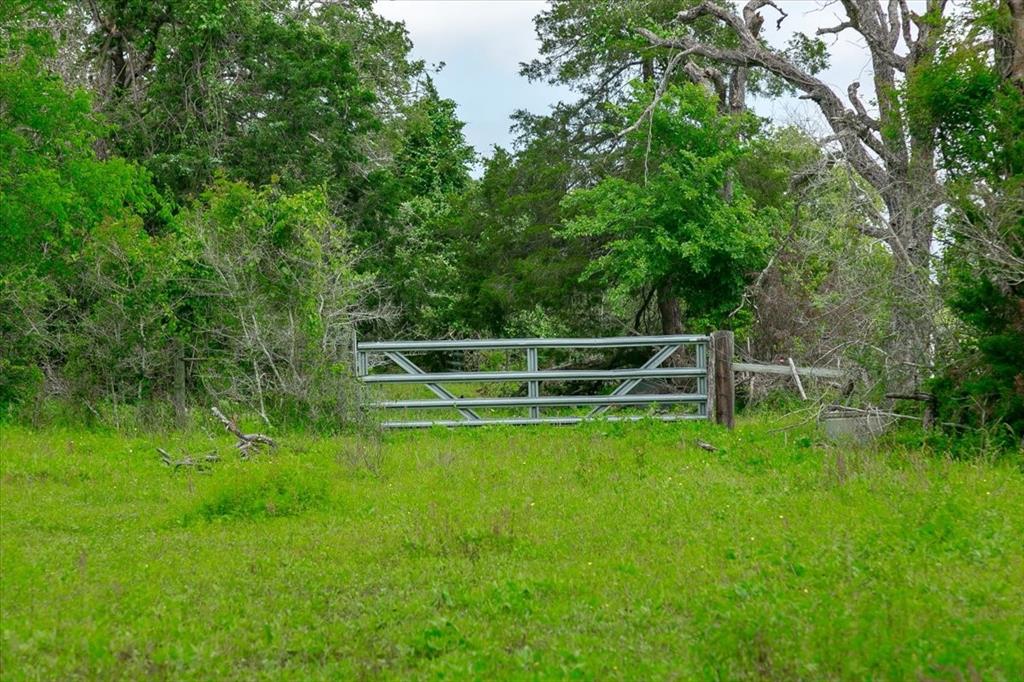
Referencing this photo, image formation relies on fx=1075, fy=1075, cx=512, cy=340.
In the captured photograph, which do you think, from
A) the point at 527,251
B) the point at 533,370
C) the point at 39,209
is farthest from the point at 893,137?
the point at 527,251

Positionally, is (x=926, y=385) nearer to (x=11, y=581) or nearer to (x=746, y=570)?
(x=746, y=570)

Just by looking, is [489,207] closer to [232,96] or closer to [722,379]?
[232,96]

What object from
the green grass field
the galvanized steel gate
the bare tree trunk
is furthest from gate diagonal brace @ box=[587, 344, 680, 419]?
the bare tree trunk

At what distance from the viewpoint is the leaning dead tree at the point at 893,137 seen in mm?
12727

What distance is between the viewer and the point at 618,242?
21906mm

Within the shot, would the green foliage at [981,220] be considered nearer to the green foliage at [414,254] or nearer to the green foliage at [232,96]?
the green foliage at [232,96]

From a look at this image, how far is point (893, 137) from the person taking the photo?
1442 cm

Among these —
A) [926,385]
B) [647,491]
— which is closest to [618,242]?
[926,385]

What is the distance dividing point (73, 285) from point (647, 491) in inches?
396

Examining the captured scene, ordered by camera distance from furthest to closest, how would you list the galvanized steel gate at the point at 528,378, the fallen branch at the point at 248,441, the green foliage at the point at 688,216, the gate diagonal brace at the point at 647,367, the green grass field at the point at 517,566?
the green foliage at the point at 688,216 < the gate diagonal brace at the point at 647,367 < the galvanized steel gate at the point at 528,378 < the fallen branch at the point at 248,441 < the green grass field at the point at 517,566

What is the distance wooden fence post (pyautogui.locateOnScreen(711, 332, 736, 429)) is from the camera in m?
15.2

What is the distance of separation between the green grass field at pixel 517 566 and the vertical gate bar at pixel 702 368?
321 cm

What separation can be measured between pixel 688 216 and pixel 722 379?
720cm

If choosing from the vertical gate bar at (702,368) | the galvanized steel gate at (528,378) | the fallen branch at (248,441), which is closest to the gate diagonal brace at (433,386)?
the galvanized steel gate at (528,378)
